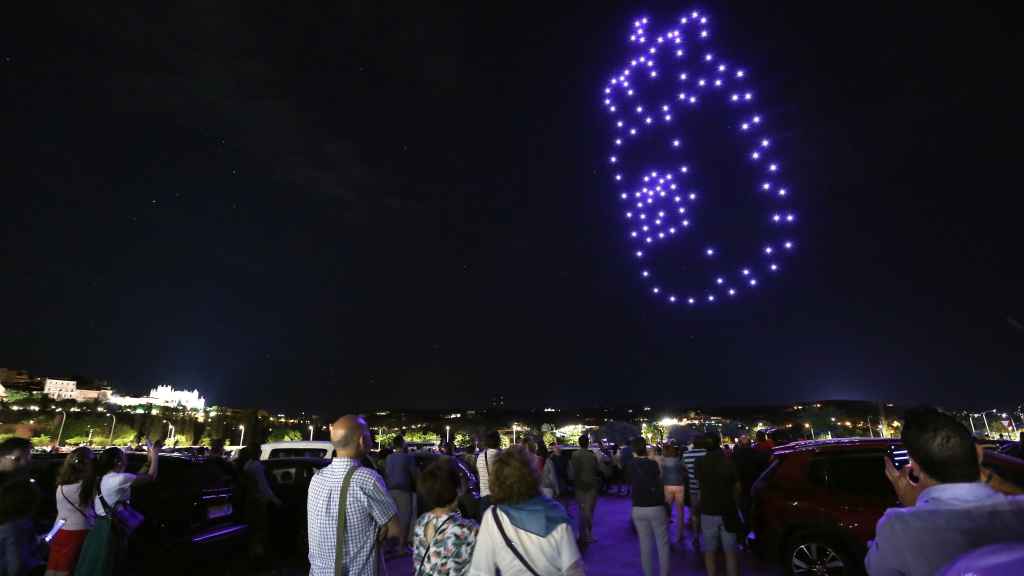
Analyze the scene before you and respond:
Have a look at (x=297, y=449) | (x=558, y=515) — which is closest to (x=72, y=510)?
(x=558, y=515)

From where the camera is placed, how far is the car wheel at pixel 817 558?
5852 mm

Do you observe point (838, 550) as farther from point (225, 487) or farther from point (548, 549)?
point (225, 487)

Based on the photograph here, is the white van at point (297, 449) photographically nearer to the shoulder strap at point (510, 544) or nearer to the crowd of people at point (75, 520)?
the crowd of people at point (75, 520)

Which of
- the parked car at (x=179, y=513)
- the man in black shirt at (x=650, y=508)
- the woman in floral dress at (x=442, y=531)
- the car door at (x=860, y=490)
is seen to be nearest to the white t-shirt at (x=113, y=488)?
the parked car at (x=179, y=513)

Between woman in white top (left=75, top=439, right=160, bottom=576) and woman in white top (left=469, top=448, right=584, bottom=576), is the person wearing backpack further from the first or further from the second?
woman in white top (left=469, top=448, right=584, bottom=576)

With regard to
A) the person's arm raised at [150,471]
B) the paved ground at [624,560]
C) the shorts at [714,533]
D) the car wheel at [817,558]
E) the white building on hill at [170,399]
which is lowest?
the paved ground at [624,560]

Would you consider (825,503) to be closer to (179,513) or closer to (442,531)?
(442,531)

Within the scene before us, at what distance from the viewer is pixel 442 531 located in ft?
10.6

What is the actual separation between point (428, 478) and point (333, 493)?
0.61 metres

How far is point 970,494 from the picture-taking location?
1797mm

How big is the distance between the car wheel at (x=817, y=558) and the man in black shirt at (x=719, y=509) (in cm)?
Answer: 71

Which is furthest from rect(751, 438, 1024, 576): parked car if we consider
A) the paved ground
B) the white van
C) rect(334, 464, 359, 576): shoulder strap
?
the white van

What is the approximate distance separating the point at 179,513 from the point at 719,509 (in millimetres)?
6117

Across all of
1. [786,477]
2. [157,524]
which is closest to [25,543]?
[157,524]
